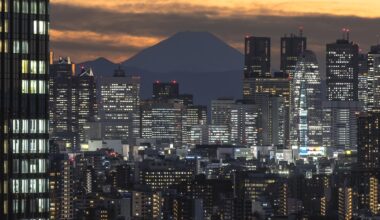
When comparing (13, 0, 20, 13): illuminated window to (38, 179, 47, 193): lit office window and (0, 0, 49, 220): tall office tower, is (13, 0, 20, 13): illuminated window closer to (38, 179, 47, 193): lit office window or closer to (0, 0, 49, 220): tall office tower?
(0, 0, 49, 220): tall office tower

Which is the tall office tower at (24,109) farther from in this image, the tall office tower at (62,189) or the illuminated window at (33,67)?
the tall office tower at (62,189)

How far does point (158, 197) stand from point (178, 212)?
8647mm

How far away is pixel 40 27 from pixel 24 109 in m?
3.36

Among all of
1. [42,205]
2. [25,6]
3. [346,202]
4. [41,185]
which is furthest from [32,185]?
[346,202]

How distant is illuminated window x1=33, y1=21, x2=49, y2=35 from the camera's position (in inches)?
2370

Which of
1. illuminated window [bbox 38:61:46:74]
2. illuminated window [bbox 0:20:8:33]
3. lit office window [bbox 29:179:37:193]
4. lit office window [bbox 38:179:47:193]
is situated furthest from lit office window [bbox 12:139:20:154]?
illuminated window [bbox 0:20:8:33]

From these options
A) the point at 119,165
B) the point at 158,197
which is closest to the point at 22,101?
the point at 158,197

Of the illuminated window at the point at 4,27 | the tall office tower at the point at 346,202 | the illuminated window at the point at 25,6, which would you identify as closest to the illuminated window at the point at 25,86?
the illuminated window at the point at 4,27

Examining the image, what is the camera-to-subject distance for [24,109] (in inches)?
2387

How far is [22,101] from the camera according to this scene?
2384 inches

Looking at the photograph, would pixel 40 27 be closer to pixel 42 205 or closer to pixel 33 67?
pixel 33 67

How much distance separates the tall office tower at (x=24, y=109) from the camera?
60138mm

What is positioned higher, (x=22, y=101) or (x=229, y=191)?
(x=22, y=101)

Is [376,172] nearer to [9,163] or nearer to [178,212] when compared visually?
[178,212]
